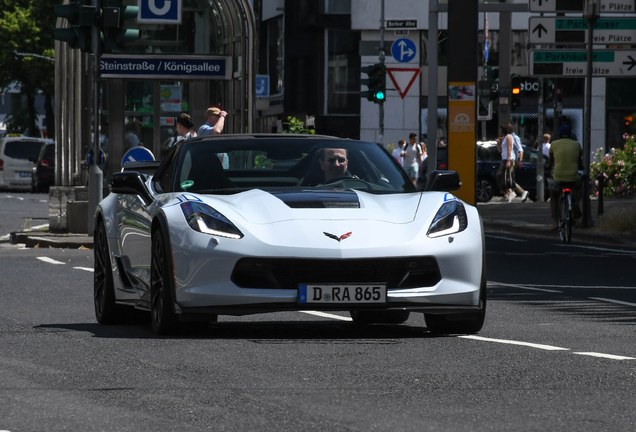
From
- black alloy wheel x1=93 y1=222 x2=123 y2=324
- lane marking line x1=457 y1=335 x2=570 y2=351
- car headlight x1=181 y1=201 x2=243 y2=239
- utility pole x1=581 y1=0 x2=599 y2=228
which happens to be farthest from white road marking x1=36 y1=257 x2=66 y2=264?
utility pole x1=581 y1=0 x2=599 y2=228

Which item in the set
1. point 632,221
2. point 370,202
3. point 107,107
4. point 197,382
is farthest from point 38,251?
point 197,382

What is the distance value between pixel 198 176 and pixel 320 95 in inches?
1797

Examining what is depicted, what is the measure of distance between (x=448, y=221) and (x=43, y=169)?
38557mm

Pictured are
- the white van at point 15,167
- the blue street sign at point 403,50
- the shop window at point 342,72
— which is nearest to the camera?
the blue street sign at point 403,50

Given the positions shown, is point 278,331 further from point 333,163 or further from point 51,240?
point 51,240

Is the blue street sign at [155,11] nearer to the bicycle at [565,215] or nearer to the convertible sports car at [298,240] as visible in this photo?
the bicycle at [565,215]

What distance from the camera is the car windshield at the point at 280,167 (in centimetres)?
948

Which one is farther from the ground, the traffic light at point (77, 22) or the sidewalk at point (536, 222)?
the traffic light at point (77, 22)

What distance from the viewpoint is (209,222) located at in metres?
8.59

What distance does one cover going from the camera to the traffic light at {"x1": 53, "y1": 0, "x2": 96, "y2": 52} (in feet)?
62.8

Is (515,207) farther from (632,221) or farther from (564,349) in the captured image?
(564,349)

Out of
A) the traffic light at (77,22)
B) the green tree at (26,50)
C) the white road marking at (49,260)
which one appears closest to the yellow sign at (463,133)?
the traffic light at (77,22)

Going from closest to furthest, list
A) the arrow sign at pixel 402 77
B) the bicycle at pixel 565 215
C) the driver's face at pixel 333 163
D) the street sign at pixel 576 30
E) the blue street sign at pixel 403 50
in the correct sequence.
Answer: the driver's face at pixel 333 163 → the bicycle at pixel 565 215 → the street sign at pixel 576 30 → the arrow sign at pixel 402 77 → the blue street sign at pixel 403 50

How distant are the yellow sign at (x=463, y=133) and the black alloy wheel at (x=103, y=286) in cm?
1282
